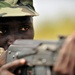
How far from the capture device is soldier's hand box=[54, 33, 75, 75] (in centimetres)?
373

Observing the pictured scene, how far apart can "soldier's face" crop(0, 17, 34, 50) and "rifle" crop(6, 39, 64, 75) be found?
2.95 feet

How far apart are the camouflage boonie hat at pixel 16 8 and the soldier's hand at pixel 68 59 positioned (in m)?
2.43

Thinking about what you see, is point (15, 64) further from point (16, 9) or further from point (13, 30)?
point (16, 9)

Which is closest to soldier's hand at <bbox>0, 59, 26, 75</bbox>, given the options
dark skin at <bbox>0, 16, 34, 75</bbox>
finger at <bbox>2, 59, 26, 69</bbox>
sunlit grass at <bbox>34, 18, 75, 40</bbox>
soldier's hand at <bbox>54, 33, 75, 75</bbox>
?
finger at <bbox>2, 59, 26, 69</bbox>

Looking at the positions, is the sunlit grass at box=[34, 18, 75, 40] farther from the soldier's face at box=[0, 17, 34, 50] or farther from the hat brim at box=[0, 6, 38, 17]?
the soldier's face at box=[0, 17, 34, 50]

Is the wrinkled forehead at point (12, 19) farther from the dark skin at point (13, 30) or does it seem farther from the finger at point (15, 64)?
the finger at point (15, 64)

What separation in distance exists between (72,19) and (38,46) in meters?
8.02

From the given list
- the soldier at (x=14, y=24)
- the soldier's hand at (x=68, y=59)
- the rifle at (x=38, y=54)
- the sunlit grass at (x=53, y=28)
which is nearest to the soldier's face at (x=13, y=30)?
the soldier at (x=14, y=24)

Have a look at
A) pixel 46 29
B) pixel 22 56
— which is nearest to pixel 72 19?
pixel 46 29

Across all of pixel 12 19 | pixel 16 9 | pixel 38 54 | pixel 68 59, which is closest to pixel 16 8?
pixel 16 9

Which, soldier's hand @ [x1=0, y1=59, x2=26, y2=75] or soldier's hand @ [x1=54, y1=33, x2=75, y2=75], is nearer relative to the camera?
soldier's hand @ [x1=54, y1=33, x2=75, y2=75]

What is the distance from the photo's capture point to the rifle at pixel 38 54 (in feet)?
14.5

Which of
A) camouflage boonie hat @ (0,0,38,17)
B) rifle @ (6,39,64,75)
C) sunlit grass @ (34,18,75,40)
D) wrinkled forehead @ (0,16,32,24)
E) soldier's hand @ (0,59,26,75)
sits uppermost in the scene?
rifle @ (6,39,64,75)

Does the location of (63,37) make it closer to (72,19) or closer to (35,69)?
(35,69)
